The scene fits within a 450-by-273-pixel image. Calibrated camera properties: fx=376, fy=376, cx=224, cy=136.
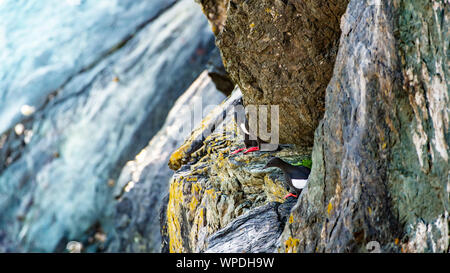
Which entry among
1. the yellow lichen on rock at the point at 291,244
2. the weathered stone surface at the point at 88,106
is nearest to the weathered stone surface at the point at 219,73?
the weathered stone surface at the point at 88,106

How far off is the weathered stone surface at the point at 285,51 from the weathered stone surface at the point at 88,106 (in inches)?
372

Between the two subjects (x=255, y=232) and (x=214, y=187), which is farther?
(x=214, y=187)

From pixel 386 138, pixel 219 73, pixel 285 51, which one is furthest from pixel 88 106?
pixel 386 138

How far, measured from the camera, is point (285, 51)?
5430mm

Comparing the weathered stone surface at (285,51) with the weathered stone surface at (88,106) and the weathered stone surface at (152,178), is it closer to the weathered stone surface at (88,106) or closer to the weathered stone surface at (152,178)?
the weathered stone surface at (152,178)

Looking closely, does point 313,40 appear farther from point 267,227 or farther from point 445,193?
point 445,193

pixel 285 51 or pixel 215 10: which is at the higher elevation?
pixel 215 10

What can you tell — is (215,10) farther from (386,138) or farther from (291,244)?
(386,138)

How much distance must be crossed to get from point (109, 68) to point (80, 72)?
118 centimetres

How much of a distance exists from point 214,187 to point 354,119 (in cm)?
373

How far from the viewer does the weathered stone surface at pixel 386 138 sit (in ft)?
8.80

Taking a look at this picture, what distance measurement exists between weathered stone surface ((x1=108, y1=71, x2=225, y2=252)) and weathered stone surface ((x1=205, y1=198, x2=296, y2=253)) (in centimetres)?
760

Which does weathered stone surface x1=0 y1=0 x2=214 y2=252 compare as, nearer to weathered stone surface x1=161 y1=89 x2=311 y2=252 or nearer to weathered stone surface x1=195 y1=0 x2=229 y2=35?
weathered stone surface x1=195 y1=0 x2=229 y2=35

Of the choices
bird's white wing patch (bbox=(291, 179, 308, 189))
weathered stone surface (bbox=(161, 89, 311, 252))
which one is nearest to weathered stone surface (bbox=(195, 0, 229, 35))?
weathered stone surface (bbox=(161, 89, 311, 252))
